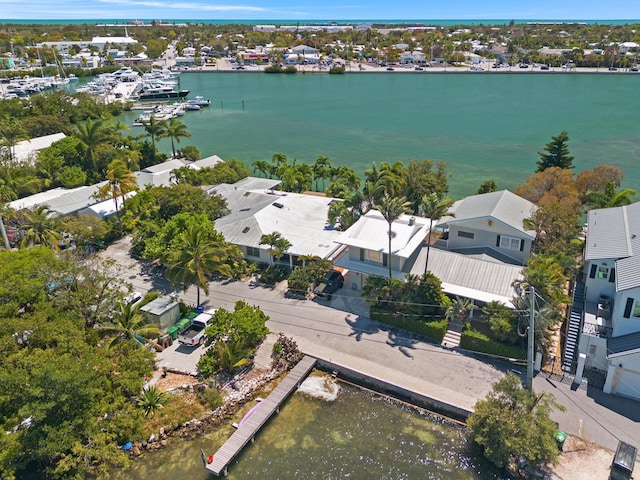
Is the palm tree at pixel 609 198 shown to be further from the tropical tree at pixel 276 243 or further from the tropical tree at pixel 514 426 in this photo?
the tropical tree at pixel 276 243

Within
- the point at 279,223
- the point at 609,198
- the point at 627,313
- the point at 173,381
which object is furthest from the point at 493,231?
the point at 173,381

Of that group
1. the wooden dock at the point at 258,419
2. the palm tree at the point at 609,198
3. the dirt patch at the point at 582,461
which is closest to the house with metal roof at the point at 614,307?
the dirt patch at the point at 582,461

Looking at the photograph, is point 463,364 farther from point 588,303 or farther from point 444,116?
point 444,116

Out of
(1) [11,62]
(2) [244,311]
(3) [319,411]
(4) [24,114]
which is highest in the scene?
(1) [11,62]

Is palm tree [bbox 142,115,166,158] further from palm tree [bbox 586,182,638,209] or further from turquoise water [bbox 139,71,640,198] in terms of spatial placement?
palm tree [bbox 586,182,638,209]

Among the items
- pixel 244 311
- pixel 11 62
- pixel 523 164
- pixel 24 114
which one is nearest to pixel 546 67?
pixel 523 164

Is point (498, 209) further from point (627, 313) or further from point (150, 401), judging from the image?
point (150, 401)
